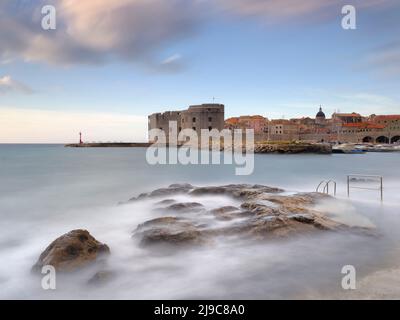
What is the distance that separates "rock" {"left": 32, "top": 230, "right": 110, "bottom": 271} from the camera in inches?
176

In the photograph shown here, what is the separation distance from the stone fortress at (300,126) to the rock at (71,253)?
53.4 metres

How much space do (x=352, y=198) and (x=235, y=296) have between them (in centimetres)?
715

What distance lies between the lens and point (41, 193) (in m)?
13.7

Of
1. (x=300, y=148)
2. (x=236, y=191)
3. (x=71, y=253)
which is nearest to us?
(x=71, y=253)

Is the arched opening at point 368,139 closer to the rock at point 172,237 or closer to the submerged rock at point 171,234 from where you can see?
the submerged rock at point 171,234

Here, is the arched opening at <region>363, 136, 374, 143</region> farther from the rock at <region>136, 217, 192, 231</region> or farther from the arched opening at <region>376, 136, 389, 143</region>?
the rock at <region>136, 217, 192, 231</region>

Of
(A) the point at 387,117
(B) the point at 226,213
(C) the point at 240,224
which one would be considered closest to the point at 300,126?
(A) the point at 387,117

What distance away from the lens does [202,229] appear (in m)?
5.88

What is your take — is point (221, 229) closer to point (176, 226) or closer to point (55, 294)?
point (176, 226)

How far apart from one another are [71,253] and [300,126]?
7995 cm

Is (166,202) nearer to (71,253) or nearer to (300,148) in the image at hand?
(71,253)

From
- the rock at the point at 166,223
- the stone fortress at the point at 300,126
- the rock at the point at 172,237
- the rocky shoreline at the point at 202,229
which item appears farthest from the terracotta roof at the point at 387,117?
the rock at the point at 172,237

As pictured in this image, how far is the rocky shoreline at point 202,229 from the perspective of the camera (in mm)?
4637

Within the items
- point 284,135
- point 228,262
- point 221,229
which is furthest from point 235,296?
point 284,135
